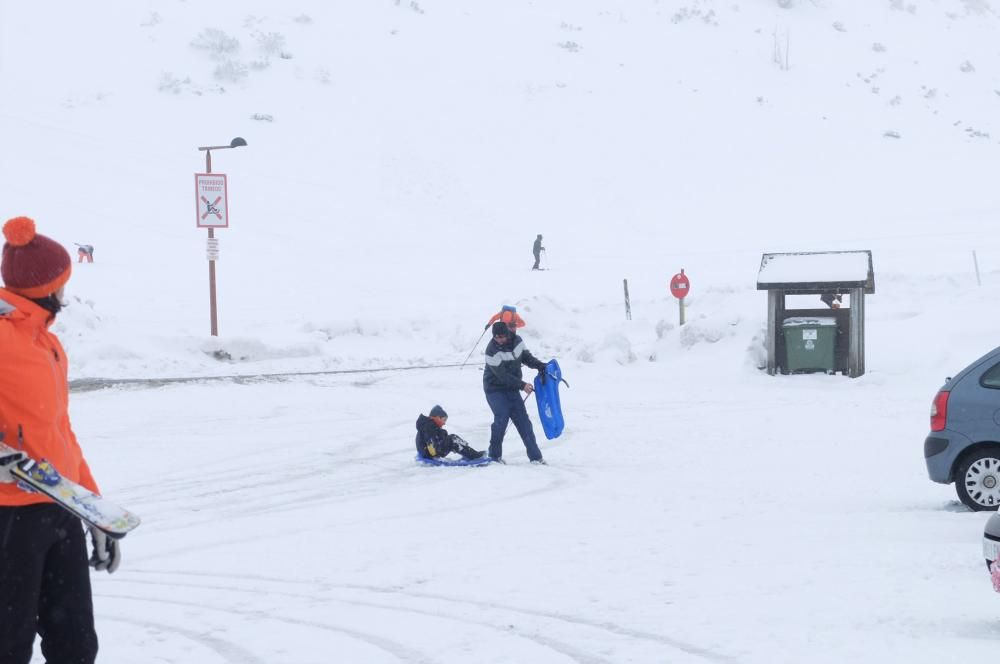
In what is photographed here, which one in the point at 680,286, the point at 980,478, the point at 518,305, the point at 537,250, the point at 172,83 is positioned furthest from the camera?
the point at 172,83

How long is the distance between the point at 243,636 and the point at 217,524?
10.2 ft

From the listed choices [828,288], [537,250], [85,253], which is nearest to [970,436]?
[828,288]

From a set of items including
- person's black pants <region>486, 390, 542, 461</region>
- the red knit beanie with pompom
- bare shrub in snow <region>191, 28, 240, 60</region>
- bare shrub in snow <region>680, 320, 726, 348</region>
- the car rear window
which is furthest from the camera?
bare shrub in snow <region>191, 28, 240, 60</region>

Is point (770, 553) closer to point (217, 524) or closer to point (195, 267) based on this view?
point (217, 524)

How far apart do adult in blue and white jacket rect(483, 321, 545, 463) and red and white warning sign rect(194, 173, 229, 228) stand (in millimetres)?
10440

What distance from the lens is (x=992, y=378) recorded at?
29.9 ft

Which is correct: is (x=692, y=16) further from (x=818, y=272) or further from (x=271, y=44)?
(x=818, y=272)

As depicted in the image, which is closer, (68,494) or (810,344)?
(68,494)

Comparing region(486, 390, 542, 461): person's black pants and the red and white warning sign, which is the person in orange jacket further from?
the red and white warning sign

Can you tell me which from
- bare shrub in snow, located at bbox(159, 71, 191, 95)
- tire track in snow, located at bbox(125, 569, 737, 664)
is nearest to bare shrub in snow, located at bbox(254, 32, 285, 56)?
bare shrub in snow, located at bbox(159, 71, 191, 95)

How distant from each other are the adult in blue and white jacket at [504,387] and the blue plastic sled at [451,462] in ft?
0.81

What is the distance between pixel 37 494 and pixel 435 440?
7.87m

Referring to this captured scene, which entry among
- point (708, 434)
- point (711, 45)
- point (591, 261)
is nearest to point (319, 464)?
point (708, 434)

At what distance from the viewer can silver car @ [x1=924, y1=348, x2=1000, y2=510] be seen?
901 centimetres
